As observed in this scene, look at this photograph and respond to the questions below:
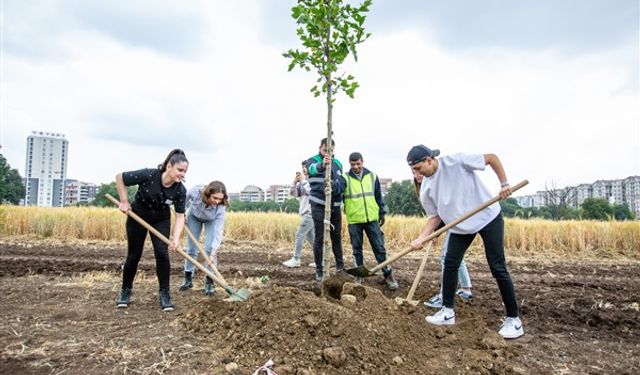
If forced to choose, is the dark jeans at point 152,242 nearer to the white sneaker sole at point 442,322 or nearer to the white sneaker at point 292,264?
the white sneaker sole at point 442,322

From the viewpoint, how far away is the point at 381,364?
2.60 m

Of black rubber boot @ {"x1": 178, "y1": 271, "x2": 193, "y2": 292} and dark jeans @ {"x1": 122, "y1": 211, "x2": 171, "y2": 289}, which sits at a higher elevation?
dark jeans @ {"x1": 122, "y1": 211, "x2": 171, "y2": 289}

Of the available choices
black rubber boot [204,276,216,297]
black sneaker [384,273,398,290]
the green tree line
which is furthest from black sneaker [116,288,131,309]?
the green tree line

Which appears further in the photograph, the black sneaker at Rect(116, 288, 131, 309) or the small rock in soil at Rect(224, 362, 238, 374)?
the black sneaker at Rect(116, 288, 131, 309)

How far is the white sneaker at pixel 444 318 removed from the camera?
3545mm

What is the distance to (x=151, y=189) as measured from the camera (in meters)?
3.84

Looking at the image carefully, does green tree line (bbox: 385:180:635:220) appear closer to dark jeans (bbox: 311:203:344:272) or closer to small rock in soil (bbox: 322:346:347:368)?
dark jeans (bbox: 311:203:344:272)

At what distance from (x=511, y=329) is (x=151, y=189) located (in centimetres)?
369

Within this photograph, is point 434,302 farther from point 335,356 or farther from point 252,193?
point 252,193

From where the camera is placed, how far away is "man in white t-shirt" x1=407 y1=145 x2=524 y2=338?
10.8 ft

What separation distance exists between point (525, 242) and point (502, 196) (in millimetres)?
8931

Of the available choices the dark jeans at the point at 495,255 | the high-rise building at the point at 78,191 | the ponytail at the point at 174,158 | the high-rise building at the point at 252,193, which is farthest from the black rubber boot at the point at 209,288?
the high-rise building at the point at 252,193

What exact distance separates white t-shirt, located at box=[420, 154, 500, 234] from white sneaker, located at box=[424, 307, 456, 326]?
79 cm

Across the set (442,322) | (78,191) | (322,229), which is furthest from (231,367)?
(78,191)
